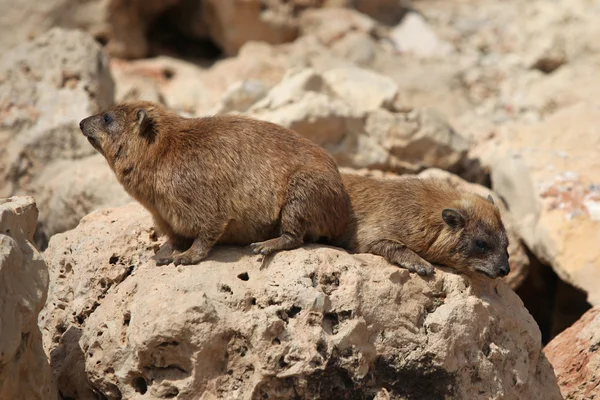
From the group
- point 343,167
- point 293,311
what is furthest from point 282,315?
point 343,167

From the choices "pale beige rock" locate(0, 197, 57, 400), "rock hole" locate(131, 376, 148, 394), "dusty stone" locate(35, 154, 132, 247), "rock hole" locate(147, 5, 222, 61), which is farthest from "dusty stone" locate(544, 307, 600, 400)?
"rock hole" locate(147, 5, 222, 61)

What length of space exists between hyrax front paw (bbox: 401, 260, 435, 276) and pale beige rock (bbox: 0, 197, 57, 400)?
2.86 metres

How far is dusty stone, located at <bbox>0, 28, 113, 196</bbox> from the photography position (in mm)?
11594

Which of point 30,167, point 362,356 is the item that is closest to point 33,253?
point 362,356

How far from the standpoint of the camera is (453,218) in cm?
759

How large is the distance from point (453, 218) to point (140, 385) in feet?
9.91

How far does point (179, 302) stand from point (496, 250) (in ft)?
9.32

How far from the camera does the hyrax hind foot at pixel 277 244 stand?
6965 millimetres

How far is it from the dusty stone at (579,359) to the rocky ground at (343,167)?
0.08 ft

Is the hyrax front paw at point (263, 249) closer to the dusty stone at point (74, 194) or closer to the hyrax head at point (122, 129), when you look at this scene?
the hyrax head at point (122, 129)

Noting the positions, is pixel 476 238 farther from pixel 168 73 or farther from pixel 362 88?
pixel 168 73

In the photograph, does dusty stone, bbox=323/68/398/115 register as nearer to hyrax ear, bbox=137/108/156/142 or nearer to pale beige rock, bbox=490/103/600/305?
pale beige rock, bbox=490/103/600/305

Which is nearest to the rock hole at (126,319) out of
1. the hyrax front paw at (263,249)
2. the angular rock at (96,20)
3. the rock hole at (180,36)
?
the hyrax front paw at (263,249)

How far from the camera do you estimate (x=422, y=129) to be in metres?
11.5
